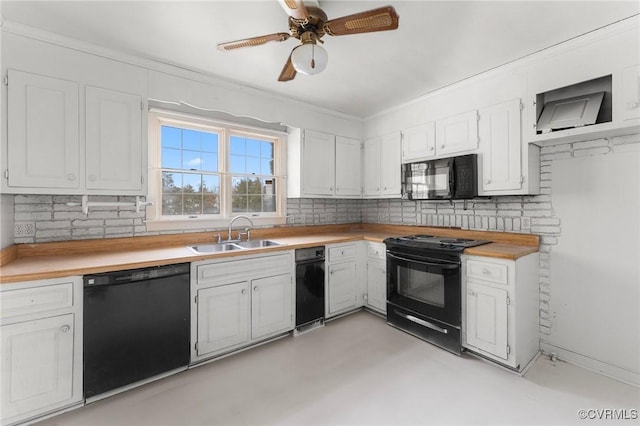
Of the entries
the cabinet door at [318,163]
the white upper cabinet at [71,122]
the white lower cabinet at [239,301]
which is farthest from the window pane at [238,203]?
the white upper cabinet at [71,122]

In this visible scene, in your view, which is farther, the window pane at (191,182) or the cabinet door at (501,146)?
the window pane at (191,182)

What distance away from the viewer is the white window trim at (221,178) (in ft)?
9.00

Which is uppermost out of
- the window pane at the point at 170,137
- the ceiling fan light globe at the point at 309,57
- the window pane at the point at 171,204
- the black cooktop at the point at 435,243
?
the ceiling fan light globe at the point at 309,57

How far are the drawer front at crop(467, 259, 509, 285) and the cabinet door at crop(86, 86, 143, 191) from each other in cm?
295

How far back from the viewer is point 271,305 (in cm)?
269

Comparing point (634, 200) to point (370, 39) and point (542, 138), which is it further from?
point (370, 39)

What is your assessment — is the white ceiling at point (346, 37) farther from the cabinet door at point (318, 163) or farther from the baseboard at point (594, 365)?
the baseboard at point (594, 365)

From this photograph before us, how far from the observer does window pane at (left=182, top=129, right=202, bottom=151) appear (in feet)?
9.76

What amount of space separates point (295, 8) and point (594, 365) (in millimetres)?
3354

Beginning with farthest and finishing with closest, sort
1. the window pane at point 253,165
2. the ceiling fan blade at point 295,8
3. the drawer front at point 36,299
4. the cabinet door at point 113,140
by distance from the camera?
the window pane at point 253,165 < the cabinet door at point 113,140 < the drawer front at point 36,299 < the ceiling fan blade at point 295,8

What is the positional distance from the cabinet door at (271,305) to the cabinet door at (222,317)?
0.08m

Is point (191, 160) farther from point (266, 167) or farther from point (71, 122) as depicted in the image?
point (71, 122)

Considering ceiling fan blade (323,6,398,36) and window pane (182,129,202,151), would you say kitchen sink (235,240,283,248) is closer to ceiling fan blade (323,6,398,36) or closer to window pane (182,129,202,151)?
window pane (182,129,202,151)

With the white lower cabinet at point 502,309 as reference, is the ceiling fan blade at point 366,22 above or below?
above
